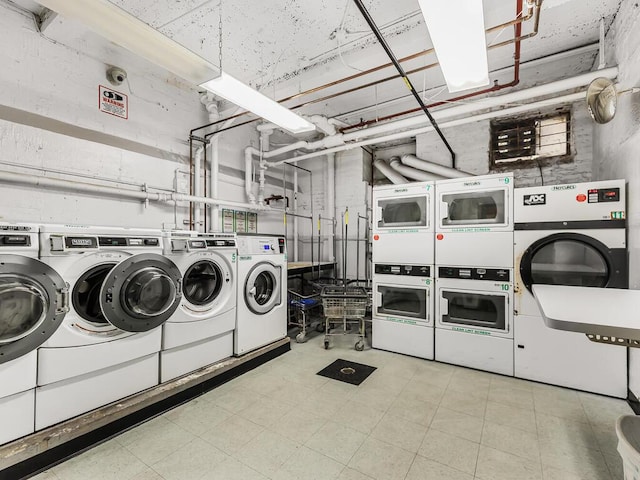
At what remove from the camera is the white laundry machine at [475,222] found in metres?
3.00

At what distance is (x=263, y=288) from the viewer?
3.43m

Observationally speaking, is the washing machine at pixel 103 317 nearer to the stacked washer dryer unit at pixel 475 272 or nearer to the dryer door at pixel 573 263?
the stacked washer dryer unit at pixel 475 272

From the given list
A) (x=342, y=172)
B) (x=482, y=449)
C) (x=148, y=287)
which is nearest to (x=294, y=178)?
(x=342, y=172)

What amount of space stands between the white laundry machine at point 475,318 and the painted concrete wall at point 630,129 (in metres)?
0.86

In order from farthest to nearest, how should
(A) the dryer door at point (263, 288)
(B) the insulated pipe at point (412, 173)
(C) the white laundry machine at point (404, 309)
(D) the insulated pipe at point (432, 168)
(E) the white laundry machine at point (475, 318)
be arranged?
(B) the insulated pipe at point (412, 173) < (D) the insulated pipe at point (432, 168) < (C) the white laundry machine at point (404, 309) < (A) the dryer door at point (263, 288) < (E) the white laundry machine at point (475, 318)

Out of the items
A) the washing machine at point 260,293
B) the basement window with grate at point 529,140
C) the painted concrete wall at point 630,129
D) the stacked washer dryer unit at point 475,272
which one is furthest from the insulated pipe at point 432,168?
the washing machine at point 260,293

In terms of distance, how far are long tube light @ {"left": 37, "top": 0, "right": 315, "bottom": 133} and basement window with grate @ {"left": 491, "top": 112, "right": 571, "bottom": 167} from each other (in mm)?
3244

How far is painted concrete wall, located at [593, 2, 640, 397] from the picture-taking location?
2.32m

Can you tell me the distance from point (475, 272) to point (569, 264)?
82cm

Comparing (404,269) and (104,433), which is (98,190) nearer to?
(104,433)

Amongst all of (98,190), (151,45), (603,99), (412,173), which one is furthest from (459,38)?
(98,190)

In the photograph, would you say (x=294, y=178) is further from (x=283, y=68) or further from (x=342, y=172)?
(x=283, y=68)

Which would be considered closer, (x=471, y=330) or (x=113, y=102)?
(x=471, y=330)

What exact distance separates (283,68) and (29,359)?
344 centimetres
